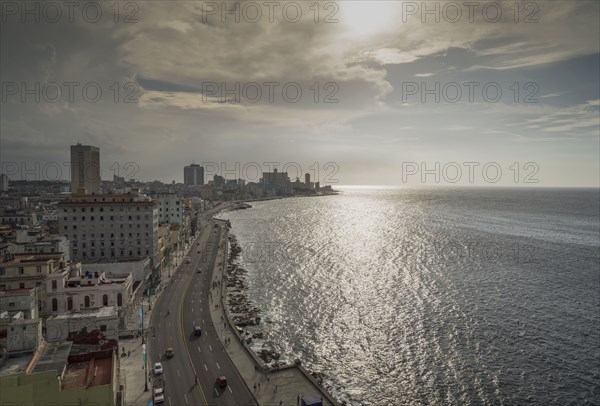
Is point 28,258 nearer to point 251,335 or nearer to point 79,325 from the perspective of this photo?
point 79,325

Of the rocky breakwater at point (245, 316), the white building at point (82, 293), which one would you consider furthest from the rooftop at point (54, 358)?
the rocky breakwater at point (245, 316)

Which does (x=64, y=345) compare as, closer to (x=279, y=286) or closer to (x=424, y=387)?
(x=424, y=387)

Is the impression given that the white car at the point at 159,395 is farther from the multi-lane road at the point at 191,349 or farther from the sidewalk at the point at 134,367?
the sidewalk at the point at 134,367

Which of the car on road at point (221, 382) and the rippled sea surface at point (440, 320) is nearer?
the car on road at point (221, 382)

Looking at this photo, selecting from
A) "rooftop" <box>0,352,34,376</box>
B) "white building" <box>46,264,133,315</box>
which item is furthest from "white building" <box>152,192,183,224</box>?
"rooftop" <box>0,352,34,376</box>

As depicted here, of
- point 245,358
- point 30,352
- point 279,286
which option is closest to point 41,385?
point 30,352

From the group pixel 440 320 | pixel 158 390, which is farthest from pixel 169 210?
pixel 158 390
